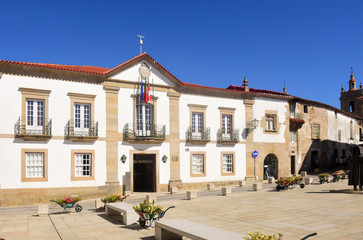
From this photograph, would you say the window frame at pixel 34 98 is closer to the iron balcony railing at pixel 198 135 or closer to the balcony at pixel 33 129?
the balcony at pixel 33 129

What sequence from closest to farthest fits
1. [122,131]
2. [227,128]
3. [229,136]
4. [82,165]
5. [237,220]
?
[237,220] → [82,165] → [122,131] → [229,136] → [227,128]

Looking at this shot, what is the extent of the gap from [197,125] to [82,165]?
9.86m

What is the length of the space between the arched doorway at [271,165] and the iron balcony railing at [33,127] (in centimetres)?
2021

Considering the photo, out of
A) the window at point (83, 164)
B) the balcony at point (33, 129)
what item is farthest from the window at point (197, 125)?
the balcony at point (33, 129)

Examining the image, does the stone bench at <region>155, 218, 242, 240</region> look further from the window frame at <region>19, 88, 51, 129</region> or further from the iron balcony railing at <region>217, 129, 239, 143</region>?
the iron balcony railing at <region>217, 129, 239, 143</region>

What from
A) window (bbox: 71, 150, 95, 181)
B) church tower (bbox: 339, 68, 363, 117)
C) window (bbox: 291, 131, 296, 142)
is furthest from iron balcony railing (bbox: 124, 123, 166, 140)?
church tower (bbox: 339, 68, 363, 117)

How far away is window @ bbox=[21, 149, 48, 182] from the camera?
2186 cm

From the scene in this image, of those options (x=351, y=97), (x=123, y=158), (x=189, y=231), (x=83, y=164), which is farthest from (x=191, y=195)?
(x=351, y=97)

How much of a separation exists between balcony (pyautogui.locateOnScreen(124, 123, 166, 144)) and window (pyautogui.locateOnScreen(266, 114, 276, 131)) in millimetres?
10995

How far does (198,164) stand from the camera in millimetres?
28781

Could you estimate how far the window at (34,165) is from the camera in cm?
2186

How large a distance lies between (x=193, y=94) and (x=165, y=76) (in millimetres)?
2899

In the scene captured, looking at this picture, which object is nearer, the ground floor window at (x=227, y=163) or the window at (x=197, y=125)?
the window at (x=197, y=125)

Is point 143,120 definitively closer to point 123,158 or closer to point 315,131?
point 123,158
